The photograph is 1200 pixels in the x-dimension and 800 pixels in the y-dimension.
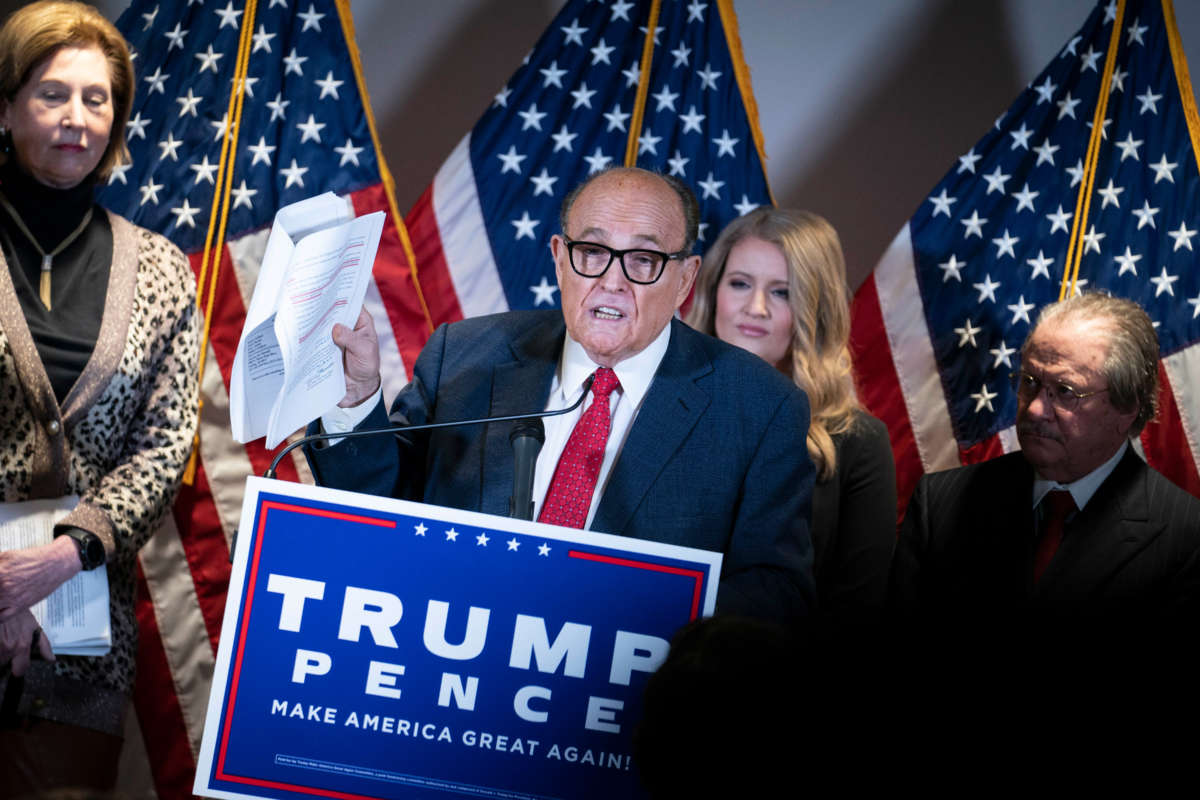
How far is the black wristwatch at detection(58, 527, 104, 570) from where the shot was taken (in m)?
2.40

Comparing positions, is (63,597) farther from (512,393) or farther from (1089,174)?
(1089,174)

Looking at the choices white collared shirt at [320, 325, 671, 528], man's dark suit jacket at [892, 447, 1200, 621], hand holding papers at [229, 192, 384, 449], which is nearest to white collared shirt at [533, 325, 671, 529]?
white collared shirt at [320, 325, 671, 528]

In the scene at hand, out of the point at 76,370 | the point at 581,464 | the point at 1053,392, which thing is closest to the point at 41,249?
the point at 76,370

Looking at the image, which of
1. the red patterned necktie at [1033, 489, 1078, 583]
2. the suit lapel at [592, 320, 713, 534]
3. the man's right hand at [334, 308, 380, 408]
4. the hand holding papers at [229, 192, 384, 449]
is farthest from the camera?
the red patterned necktie at [1033, 489, 1078, 583]

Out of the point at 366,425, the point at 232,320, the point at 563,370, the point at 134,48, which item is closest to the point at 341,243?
the point at 366,425

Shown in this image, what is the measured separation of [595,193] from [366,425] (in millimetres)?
589

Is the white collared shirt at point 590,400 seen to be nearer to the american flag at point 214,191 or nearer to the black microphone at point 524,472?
the black microphone at point 524,472

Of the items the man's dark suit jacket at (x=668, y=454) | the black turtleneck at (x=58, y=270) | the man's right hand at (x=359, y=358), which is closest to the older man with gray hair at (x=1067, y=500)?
the man's dark suit jacket at (x=668, y=454)

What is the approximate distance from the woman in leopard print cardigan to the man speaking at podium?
71cm

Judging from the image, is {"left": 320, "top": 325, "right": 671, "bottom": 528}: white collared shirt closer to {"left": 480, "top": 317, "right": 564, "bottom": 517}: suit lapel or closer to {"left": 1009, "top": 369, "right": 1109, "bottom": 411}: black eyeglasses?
{"left": 480, "top": 317, "right": 564, "bottom": 517}: suit lapel

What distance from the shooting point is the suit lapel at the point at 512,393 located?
2020 mm

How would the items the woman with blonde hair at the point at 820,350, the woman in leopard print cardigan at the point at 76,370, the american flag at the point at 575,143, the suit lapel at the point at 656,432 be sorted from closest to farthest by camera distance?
the suit lapel at the point at 656,432 → the woman in leopard print cardigan at the point at 76,370 → the woman with blonde hair at the point at 820,350 → the american flag at the point at 575,143

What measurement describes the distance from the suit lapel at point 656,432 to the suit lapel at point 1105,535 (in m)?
1.02

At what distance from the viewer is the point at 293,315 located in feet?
5.65
